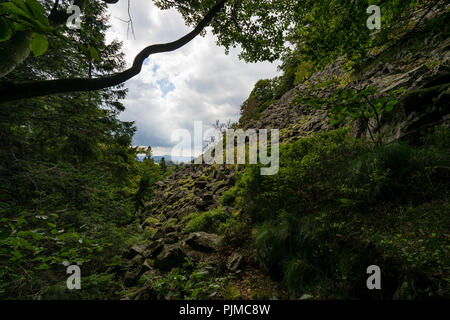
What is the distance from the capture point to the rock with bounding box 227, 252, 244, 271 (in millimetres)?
2994

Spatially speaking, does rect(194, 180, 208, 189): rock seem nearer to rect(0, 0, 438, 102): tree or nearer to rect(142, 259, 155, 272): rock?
rect(142, 259, 155, 272): rock

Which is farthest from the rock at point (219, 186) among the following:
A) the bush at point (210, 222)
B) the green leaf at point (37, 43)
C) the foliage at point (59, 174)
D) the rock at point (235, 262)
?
the green leaf at point (37, 43)

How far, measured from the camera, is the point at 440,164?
278 cm

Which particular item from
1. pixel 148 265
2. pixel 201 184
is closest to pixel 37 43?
pixel 148 265

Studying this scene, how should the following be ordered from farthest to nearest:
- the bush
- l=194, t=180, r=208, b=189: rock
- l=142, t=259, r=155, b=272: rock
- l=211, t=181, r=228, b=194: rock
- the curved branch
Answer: l=194, t=180, r=208, b=189: rock
l=211, t=181, r=228, b=194: rock
the bush
l=142, t=259, r=155, b=272: rock
the curved branch

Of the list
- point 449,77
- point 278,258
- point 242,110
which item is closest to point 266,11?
point 449,77

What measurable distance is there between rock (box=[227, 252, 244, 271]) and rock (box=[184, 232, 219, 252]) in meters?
0.57

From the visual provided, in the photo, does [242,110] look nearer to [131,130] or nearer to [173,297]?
[131,130]

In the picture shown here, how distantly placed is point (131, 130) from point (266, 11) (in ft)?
19.3

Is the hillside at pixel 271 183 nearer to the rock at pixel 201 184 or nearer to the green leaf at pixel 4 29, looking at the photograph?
the green leaf at pixel 4 29

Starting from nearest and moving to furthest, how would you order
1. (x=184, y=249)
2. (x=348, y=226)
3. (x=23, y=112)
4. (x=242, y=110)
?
(x=348, y=226)
(x=23, y=112)
(x=184, y=249)
(x=242, y=110)

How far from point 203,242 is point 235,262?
3.47 feet

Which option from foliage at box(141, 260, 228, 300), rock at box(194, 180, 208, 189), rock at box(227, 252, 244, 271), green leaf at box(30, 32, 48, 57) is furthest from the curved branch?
rock at box(194, 180, 208, 189)

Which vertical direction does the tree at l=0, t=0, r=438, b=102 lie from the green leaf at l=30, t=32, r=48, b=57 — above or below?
above
